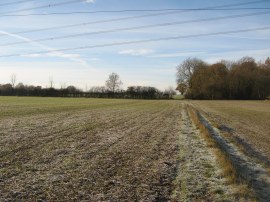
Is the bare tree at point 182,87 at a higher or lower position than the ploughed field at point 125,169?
higher

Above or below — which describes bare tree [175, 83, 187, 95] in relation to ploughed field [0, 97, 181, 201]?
above

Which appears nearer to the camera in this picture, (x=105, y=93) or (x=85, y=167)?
(x=85, y=167)

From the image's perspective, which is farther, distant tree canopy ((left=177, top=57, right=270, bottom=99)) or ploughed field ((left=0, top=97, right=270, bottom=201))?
distant tree canopy ((left=177, top=57, right=270, bottom=99))

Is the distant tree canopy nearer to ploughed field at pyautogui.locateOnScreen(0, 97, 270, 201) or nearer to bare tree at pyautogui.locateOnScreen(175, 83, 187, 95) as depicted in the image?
bare tree at pyautogui.locateOnScreen(175, 83, 187, 95)

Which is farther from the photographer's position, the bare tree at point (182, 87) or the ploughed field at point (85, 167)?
the bare tree at point (182, 87)

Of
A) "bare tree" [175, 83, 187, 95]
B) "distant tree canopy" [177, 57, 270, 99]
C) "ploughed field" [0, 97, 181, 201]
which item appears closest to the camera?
"ploughed field" [0, 97, 181, 201]

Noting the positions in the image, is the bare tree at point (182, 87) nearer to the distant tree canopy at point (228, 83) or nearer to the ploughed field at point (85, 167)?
the distant tree canopy at point (228, 83)

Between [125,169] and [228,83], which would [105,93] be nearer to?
[228,83]

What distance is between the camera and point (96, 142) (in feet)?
53.7

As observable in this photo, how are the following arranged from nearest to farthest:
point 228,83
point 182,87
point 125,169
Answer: point 125,169, point 228,83, point 182,87

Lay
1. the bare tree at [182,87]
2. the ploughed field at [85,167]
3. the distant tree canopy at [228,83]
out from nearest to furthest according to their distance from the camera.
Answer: the ploughed field at [85,167], the distant tree canopy at [228,83], the bare tree at [182,87]

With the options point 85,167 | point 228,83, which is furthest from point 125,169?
point 228,83

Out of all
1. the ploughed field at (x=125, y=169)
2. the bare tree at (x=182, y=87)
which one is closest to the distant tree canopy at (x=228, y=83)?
the bare tree at (x=182, y=87)

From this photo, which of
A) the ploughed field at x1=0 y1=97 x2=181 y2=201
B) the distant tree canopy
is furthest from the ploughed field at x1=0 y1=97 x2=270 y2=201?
the distant tree canopy
